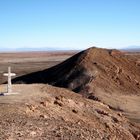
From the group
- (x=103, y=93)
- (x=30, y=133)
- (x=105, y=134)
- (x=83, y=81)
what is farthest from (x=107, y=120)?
(x=83, y=81)

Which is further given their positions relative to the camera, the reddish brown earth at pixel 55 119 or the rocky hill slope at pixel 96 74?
the rocky hill slope at pixel 96 74

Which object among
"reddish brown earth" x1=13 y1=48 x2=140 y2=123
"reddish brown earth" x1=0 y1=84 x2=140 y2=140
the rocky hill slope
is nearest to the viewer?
"reddish brown earth" x1=0 y1=84 x2=140 y2=140

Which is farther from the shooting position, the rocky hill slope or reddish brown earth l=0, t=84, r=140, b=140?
the rocky hill slope

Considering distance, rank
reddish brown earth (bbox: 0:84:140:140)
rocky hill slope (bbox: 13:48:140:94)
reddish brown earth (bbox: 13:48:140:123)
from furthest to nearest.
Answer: rocky hill slope (bbox: 13:48:140:94)
reddish brown earth (bbox: 13:48:140:123)
reddish brown earth (bbox: 0:84:140:140)

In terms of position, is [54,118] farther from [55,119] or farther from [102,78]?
[102,78]

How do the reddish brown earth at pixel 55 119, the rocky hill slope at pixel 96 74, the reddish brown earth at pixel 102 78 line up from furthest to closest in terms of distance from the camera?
1. the rocky hill slope at pixel 96 74
2. the reddish brown earth at pixel 102 78
3. the reddish brown earth at pixel 55 119

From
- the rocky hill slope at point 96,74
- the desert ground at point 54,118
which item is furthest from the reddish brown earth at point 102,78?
the desert ground at point 54,118

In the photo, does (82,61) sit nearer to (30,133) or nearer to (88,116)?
(88,116)

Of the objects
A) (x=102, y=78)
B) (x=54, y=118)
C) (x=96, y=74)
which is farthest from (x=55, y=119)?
(x=96, y=74)

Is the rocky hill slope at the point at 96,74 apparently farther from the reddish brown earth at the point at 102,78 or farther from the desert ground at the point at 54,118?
the desert ground at the point at 54,118

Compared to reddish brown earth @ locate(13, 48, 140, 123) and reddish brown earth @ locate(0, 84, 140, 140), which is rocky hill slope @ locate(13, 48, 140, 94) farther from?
reddish brown earth @ locate(0, 84, 140, 140)

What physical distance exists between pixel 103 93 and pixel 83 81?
221 centimetres

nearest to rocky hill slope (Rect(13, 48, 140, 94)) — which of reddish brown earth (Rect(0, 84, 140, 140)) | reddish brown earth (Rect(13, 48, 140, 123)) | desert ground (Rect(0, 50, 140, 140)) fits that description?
reddish brown earth (Rect(13, 48, 140, 123))

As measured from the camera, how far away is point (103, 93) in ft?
86.8
